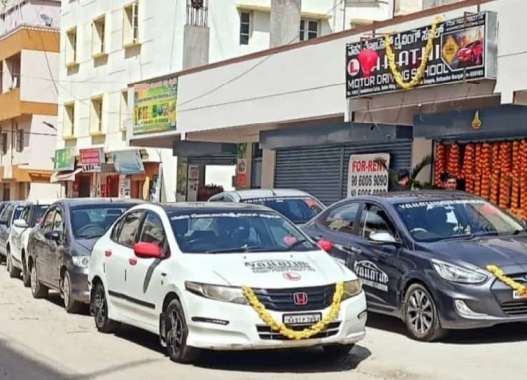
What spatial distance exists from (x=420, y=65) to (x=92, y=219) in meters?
6.45

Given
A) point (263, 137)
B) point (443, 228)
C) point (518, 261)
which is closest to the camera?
point (518, 261)

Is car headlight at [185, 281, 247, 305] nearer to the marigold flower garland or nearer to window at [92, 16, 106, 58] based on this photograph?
the marigold flower garland

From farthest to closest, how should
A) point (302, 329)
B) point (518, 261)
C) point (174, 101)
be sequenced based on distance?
1. point (174, 101)
2. point (518, 261)
3. point (302, 329)

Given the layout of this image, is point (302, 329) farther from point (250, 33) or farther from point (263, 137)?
point (250, 33)

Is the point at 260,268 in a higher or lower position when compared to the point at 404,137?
lower

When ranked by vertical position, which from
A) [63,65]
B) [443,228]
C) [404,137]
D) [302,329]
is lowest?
[302,329]

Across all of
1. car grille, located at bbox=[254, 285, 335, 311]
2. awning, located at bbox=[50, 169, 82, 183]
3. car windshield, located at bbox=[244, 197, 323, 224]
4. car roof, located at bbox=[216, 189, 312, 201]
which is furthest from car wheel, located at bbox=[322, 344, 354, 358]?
awning, located at bbox=[50, 169, 82, 183]

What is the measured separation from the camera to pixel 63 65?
141 feet

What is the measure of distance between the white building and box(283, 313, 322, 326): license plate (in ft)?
63.0

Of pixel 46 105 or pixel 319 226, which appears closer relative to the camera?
pixel 319 226

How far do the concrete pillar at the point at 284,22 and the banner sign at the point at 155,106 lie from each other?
3095 mm

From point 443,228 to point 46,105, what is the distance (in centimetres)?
3823

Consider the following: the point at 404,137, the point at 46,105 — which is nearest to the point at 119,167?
the point at 46,105

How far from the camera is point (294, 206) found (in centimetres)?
1614
